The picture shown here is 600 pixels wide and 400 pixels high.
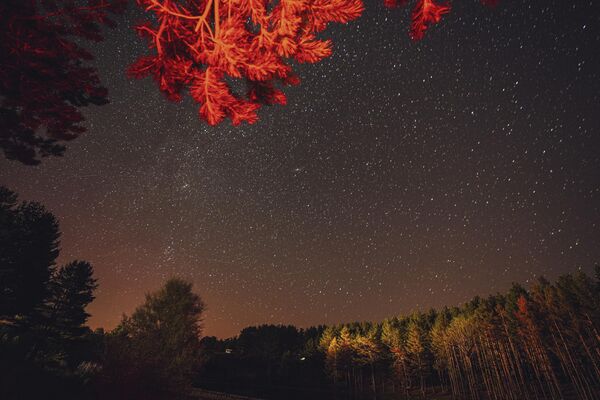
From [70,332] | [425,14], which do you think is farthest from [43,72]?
[70,332]

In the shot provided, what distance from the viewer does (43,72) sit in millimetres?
4418

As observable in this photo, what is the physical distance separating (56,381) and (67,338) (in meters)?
28.7

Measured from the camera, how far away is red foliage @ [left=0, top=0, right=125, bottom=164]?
13.3 feet

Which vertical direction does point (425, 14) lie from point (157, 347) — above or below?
above

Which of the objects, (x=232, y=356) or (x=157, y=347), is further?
(x=232, y=356)

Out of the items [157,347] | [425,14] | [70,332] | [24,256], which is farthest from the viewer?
[70,332]

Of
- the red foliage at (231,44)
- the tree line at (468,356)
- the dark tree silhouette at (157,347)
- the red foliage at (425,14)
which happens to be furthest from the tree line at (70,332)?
the red foliage at (425,14)

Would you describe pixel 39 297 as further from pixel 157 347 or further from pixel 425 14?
pixel 425 14

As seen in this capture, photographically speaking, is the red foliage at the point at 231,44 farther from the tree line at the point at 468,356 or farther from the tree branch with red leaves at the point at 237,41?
the tree line at the point at 468,356

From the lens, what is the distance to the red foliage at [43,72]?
4.04m

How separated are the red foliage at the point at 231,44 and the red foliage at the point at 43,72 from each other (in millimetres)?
1975

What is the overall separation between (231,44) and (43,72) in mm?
3563

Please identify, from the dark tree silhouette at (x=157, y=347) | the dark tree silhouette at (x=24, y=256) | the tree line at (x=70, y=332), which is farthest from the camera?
the dark tree silhouette at (x=24, y=256)

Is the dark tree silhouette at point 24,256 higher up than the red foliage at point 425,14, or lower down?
higher up
